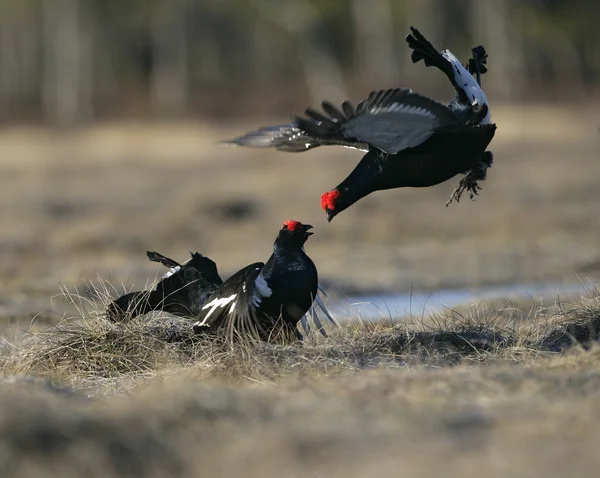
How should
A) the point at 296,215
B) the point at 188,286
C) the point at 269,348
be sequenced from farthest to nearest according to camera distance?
the point at 296,215
the point at 188,286
the point at 269,348

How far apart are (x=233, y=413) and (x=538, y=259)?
9.87m

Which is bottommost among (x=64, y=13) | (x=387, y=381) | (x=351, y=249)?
(x=351, y=249)

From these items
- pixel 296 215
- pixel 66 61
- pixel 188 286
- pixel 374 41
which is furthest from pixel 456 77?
pixel 66 61

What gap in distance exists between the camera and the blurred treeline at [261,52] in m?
41.2

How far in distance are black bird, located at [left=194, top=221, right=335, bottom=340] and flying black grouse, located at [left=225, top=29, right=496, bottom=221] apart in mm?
534

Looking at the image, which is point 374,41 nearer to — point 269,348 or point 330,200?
point 330,200

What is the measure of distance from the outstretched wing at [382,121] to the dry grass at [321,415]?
1.35m

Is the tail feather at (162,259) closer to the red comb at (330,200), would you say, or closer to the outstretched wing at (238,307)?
the outstretched wing at (238,307)

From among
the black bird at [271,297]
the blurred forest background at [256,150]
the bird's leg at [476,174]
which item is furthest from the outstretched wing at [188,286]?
the blurred forest background at [256,150]

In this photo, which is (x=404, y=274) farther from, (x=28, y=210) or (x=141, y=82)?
(x=141, y=82)

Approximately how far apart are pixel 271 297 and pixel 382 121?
1260 mm

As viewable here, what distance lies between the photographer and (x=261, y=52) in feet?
194

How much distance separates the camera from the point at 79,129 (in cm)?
3625

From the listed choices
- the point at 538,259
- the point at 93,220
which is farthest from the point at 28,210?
the point at 538,259
